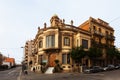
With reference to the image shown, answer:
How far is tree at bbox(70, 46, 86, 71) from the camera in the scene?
54.4 metres

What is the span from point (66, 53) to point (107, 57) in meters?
20.1

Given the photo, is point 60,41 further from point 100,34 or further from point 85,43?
point 100,34

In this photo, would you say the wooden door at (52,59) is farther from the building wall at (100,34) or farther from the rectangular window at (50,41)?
the building wall at (100,34)

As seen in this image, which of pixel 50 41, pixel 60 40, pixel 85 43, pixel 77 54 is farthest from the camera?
pixel 85 43

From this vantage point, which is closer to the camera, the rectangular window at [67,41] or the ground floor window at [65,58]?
the ground floor window at [65,58]

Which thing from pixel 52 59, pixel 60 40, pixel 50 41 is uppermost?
pixel 60 40

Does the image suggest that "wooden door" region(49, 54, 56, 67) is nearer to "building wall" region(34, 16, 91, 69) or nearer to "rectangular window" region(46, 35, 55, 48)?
"building wall" region(34, 16, 91, 69)

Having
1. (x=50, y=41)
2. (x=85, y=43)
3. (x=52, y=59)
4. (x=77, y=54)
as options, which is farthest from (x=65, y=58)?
(x=85, y=43)

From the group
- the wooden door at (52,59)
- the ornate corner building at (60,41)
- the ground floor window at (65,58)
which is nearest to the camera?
the ground floor window at (65,58)

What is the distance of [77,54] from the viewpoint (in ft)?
178

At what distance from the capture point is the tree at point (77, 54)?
54438mm

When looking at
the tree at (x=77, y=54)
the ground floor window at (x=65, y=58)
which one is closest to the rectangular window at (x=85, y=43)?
the tree at (x=77, y=54)

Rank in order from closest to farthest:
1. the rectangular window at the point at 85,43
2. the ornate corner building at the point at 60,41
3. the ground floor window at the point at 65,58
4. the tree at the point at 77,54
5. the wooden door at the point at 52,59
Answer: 1. the tree at the point at 77,54
2. the ground floor window at the point at 65,58
3. the ornate corner building at the point at 60,41
4. the wooden door at the point at 52,59
5. the rectangular window at the point at 85,43

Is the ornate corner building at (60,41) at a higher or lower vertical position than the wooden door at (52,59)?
higher
